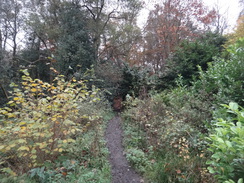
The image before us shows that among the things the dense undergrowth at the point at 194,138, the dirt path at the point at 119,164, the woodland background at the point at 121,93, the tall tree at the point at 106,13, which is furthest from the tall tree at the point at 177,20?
the dirt path at the point at 119,164

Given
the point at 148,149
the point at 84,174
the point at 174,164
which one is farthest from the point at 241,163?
the point at 148,149

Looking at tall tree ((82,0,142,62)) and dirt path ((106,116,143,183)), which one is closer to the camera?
dirt path ((106,116,143,183))

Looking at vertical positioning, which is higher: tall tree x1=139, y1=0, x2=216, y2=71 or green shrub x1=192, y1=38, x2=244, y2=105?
tall tree x1=139, y1=0, x2=216, y2=71

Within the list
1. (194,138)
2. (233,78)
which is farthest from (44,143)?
(233,78)

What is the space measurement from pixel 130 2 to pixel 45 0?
24.2 feet

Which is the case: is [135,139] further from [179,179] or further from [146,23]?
[146,23]

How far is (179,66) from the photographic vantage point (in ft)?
27.0

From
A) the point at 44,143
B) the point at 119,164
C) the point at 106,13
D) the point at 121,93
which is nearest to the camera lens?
the point at 44,143

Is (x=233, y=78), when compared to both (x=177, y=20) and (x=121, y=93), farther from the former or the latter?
(x=177, y=20)

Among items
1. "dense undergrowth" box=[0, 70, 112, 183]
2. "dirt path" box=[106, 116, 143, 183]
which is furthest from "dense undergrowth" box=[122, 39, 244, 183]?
"dense undergrowth" box=[0, 70, 112, 183]

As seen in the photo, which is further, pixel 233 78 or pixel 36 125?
pixel 233 78

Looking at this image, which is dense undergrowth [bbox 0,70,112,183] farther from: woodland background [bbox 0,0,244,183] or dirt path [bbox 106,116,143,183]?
dirt path [bbox 106,116,143,183]

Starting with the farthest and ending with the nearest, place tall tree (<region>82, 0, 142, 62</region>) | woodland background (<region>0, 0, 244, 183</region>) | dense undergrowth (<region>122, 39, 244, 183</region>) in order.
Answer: tall tree (<region>82, 0, 142, 62</region>), woodland background (<region>0, 0, 244, 183</region>), dense undergrowth (<region>122, 39, 244, 183</region>)

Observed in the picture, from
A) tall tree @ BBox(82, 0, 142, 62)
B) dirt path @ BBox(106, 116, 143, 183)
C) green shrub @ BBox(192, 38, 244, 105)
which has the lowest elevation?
dirt path @ BBox(106, 116, 143, 183)
